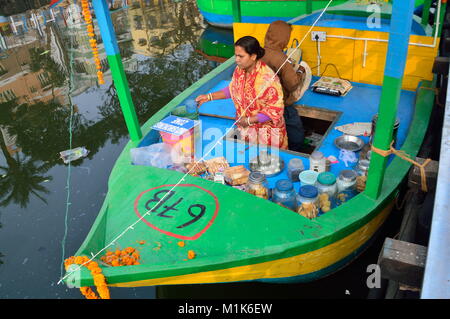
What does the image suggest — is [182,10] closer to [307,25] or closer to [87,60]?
[87,60]

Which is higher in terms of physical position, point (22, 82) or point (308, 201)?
point (308, 201)

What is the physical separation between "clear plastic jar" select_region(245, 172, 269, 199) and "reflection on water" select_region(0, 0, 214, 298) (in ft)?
6.44

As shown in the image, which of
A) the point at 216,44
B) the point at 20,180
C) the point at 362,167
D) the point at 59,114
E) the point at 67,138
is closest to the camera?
the point at 362,167

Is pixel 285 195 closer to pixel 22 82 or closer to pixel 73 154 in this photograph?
pixel 73 154

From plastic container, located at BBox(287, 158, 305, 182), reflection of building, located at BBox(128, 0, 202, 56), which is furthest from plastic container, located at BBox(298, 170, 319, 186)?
reflection of building, located at BBox(128, 0, 202, 56)

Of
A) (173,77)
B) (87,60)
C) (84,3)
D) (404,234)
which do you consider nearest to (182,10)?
(87,60)

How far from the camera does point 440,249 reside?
62.1 inches

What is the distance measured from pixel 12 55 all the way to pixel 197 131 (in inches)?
440

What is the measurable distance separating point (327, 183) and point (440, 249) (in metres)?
1.51

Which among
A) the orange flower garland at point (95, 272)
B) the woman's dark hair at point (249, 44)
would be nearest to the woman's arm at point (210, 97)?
the woman's dark hair at point (249, 44)

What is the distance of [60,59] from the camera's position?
39.5ft

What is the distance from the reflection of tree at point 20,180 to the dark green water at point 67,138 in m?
0.02

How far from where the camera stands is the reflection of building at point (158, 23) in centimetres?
1275

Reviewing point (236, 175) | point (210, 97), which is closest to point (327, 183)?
point (236, 175)
